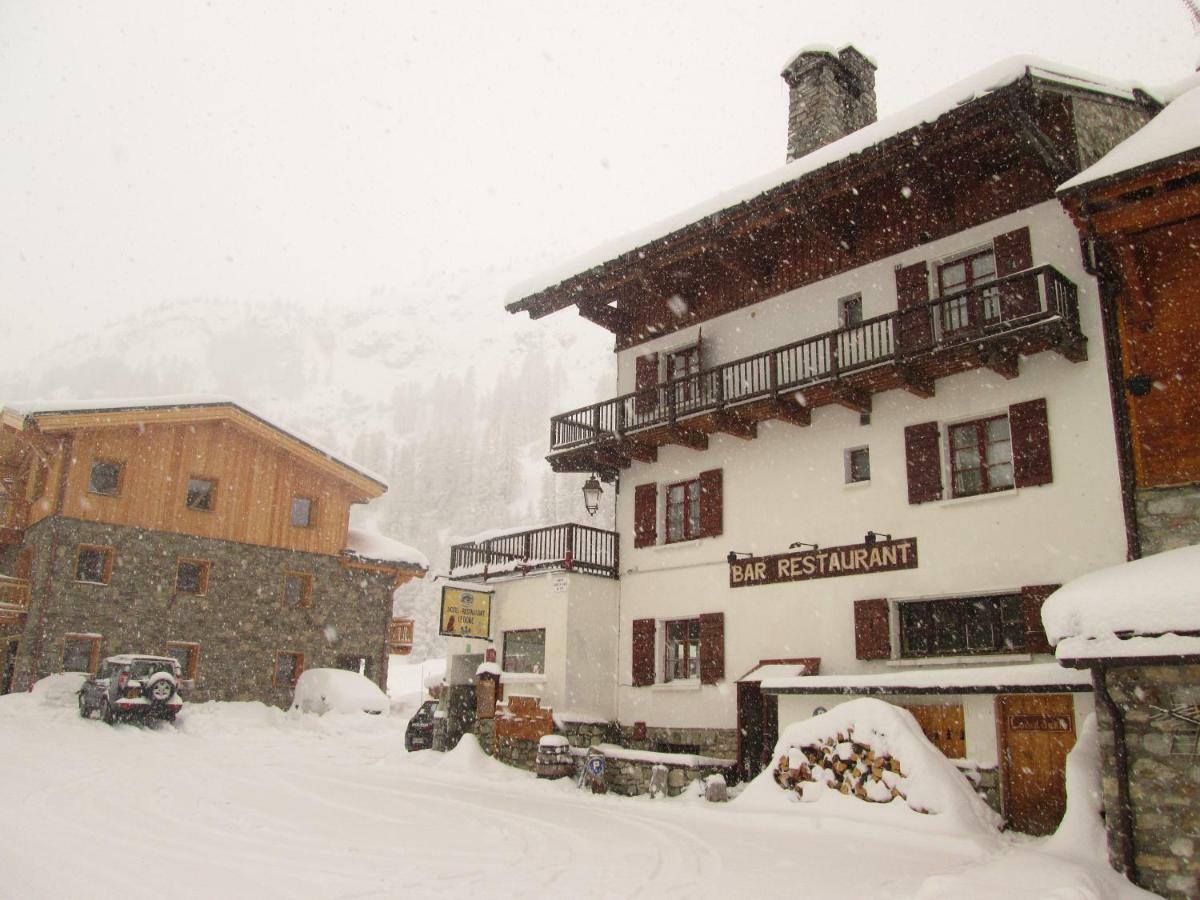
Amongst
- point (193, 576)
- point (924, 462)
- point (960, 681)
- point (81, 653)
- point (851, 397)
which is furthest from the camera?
point (193, 576)

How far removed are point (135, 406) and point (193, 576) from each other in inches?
209

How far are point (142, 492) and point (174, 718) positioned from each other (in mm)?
7802

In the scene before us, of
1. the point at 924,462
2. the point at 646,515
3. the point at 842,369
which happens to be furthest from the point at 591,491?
the point at 924,462

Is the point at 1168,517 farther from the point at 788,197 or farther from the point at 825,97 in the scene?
the point at 825,97

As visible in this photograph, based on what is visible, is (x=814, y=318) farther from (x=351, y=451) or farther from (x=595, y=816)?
(x=351, y=451)

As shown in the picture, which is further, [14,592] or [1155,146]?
[14,592]

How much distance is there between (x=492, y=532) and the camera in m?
24.1

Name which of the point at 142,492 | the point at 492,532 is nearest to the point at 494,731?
the point at 492,532

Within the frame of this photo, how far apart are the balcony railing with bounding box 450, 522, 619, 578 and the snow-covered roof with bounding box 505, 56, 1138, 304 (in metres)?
5.93

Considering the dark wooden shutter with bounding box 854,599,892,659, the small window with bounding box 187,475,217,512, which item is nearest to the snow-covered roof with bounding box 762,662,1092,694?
the dark wooden shutter with bounding box 854,599,892,659

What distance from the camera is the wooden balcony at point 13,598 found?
25.7 metres

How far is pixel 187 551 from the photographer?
28.2 m

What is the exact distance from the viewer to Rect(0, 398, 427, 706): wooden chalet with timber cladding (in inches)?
1032

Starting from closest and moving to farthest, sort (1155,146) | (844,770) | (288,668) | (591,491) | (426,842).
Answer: (426,842), (1155,146), (844,770), (591,491), (288,668)
